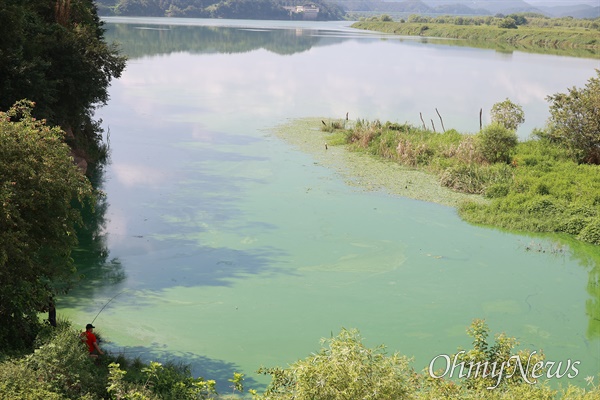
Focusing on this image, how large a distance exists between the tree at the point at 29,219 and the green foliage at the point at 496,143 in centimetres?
1330

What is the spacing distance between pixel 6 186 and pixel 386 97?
89.7 feet

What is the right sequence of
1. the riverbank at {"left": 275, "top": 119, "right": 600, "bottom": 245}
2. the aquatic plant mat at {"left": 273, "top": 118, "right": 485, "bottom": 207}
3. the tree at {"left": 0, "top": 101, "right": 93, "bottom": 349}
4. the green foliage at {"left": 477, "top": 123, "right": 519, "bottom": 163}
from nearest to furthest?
the tree at {"left": 0, "top": 101, "right": 93, "bottom": 349}, the riverbank at {"left": 275, "top": 119, "right": 600, "bottom": 245}, the aquatic plant mat at {"left": 273, "top": 118, "right": 485, "bottom": 207}, the green foliage at {"left": 477, "top": 123, "right": 519, "bottom": 163}

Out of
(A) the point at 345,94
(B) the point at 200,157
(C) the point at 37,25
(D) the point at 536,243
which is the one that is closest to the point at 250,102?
(A) the point at 345,94

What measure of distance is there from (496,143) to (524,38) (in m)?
61.4

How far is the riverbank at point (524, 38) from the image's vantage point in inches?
2542

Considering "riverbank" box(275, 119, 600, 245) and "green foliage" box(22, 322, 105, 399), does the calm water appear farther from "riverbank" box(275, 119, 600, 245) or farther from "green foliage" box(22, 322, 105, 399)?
"green foliage" box(22, 322, 105, 399)

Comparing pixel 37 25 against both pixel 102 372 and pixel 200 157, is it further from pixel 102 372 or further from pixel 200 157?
pixel 102 372

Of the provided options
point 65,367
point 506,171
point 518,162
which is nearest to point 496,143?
point 518,162

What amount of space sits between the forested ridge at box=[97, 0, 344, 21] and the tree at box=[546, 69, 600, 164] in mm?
81584

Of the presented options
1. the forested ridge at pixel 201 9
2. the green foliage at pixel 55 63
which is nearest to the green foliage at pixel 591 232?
the green foliage at pixel 55 63

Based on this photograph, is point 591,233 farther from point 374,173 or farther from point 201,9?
point 201,9

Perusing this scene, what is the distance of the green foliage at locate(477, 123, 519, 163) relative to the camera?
19438mm

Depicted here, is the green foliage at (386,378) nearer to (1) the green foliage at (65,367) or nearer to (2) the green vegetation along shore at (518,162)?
(1) the green foliage at (65,367)

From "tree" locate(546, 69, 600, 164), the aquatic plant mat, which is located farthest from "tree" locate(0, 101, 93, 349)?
"tree" locate(546, 69, 600, 164)
